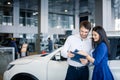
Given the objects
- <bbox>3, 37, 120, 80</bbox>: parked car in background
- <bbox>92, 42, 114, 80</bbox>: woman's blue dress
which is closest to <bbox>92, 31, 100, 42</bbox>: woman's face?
<bbox>92, 42, 114, 80</bbox>: woman's blue dress

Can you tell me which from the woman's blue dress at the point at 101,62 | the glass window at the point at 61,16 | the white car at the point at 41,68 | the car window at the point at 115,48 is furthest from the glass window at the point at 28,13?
the woman's blue dress at the point at 101,62

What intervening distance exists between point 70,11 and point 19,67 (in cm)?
3653

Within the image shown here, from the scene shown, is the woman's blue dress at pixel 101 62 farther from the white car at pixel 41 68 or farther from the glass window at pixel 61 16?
the glass window at pixel 61 16

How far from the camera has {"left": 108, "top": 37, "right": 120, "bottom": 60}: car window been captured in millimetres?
4199

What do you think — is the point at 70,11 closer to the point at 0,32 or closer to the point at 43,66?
the point at 0,32

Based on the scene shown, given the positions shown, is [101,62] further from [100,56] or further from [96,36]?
[96,36]

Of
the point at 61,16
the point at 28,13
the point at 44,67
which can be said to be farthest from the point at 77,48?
the point at 61,16

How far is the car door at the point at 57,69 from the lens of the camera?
443 cm

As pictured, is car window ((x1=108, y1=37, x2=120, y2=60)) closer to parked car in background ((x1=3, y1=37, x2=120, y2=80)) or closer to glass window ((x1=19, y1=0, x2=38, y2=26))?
parked car in background ((x1=3, y1=37, x2=120, y2=80))

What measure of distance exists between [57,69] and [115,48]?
3.54 ft

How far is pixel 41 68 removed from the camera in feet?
15.2

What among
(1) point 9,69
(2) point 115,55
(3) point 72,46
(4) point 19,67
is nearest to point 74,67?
(3) point 72,46

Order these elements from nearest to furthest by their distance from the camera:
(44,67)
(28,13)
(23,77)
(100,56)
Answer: (100,56) → (44,67) → (23,77) → (28,13)

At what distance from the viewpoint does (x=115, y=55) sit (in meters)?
4.21
